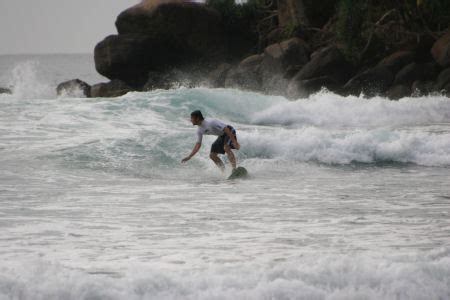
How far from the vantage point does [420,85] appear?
90.5 ft

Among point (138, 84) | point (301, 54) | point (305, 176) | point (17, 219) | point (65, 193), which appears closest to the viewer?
point (17, 219)

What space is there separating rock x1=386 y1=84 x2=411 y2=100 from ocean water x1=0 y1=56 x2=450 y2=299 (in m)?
6.60

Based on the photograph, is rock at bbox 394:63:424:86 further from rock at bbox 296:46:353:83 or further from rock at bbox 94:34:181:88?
Result: rock at bbox 94:34:181:88

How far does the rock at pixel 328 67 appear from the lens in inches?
1184

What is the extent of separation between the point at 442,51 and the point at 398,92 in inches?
91.5

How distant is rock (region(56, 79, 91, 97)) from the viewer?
112 ft

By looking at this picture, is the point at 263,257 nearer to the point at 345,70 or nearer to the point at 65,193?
the point at 65,193

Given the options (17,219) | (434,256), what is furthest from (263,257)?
(17,219)

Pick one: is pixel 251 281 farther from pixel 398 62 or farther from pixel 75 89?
pixel 75 89

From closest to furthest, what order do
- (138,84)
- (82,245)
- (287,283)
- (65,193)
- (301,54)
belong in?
1. (287,283)
2. (82,245)
3. (65,193)
4. (301,54)
5. (138,84)

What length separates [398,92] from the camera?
27.7 metres

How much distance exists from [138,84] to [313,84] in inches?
349

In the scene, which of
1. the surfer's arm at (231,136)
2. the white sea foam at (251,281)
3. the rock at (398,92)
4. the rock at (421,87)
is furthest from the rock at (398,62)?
the white sea foam at (251,281)

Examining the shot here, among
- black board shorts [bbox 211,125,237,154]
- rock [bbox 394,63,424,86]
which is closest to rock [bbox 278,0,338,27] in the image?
rock [bbox 394,63,424,86]
